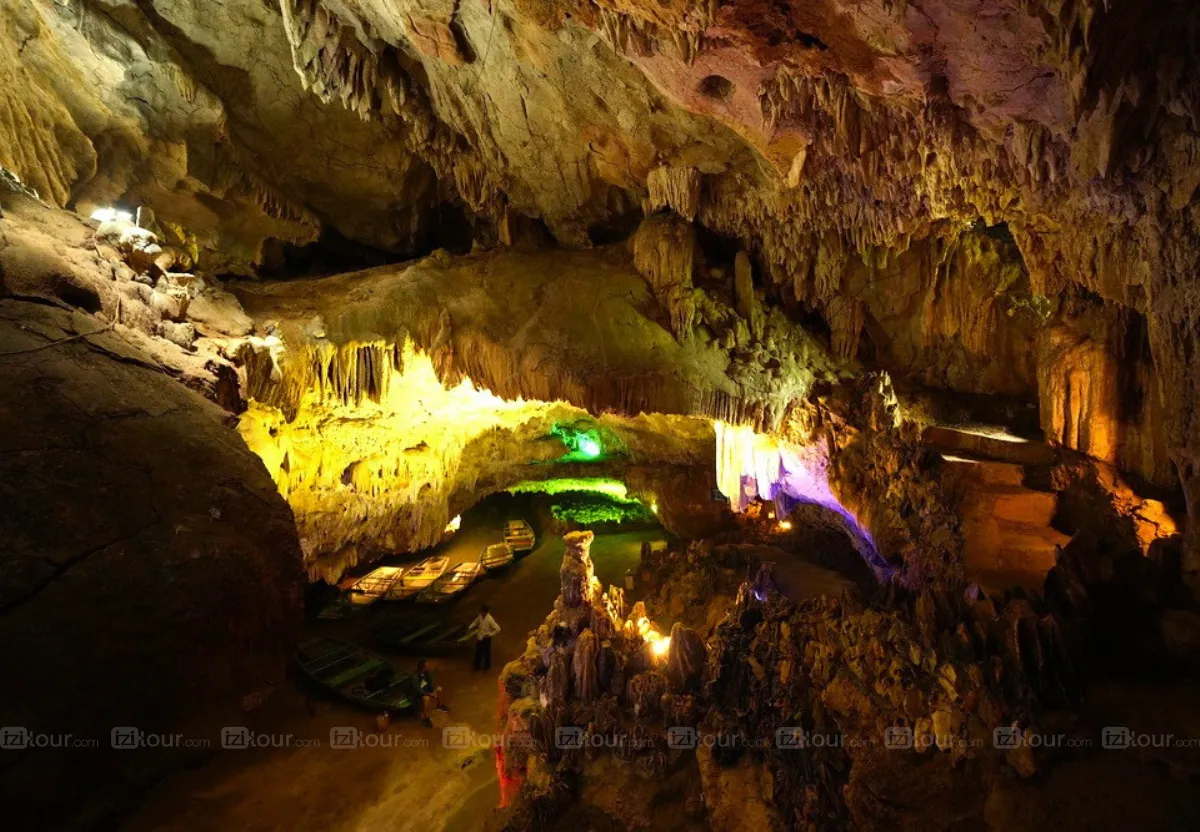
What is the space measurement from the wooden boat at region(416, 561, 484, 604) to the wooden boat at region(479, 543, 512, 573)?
204 mm

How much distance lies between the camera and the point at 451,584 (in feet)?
43.6

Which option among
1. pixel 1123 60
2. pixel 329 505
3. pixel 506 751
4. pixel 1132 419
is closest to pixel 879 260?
pixel 1132 419

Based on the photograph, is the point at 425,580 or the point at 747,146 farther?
the point at 425,580

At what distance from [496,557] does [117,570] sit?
517 inches

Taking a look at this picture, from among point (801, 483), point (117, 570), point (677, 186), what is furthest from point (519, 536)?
Answer: point (117, 570)

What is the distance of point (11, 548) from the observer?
6.92 ft

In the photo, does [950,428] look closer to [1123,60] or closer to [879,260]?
[879,260]

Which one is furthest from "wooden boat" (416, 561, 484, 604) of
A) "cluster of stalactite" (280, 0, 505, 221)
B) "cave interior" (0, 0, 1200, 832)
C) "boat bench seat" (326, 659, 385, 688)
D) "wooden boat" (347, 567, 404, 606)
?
"cluster of stalactite" (280, 0, 505, 221)

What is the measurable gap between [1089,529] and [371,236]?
47.1ft

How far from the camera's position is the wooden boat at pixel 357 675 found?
8.63 meters

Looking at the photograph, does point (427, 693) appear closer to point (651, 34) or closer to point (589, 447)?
point (589, 447)

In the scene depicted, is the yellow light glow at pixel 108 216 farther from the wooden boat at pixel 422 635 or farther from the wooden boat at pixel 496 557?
the wooden boat at pixel 496 557

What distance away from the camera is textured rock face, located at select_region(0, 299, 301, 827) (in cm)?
198

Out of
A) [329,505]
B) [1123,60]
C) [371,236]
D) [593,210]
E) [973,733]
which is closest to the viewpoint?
[1123,60]
